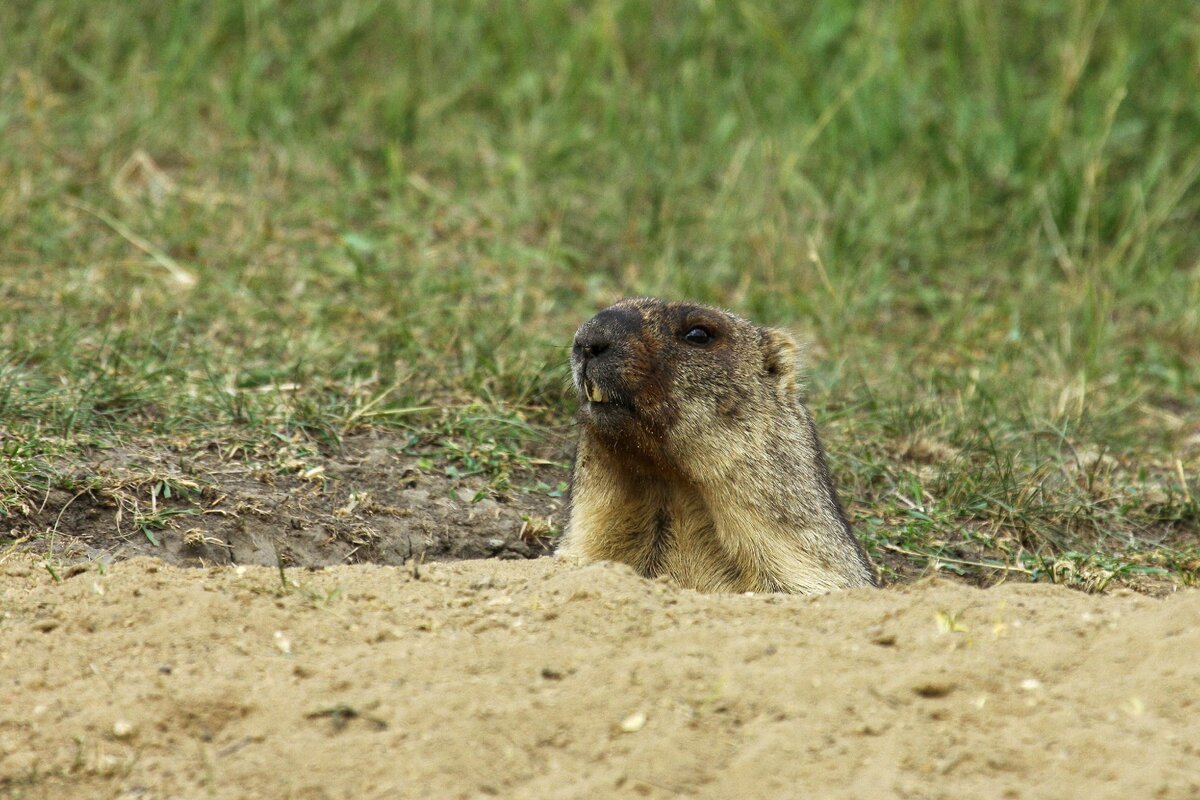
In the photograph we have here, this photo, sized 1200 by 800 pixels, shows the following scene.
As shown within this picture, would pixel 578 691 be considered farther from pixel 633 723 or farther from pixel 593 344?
pixel 593 344

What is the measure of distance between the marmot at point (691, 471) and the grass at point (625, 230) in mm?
837

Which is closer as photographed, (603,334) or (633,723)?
(633,723)

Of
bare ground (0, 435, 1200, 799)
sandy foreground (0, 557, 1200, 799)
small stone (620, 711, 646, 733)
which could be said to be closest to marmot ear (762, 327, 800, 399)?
bare ground (0, 435, 1200, 799)

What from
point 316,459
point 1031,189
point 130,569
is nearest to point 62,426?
point 316,459

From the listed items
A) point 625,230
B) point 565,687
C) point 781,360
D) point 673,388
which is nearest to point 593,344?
point 673,388

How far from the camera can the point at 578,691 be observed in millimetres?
3047

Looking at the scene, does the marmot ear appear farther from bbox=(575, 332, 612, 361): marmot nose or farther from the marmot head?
bbox=(575, 332, 612, 361): marmot nose

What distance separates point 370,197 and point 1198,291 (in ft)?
14.2

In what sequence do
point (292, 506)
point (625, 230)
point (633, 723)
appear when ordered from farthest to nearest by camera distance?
point (625, 230) → point (292, 506) → point (633, 723)

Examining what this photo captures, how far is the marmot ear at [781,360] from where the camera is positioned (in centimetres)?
490

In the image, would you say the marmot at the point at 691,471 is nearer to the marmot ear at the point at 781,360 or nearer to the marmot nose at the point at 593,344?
the marmot nose at the point at 593,344

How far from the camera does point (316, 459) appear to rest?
17.1ft

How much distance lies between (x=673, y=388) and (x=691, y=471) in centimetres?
26

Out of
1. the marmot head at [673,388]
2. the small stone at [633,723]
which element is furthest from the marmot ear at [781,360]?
the small stone at [633,723]
